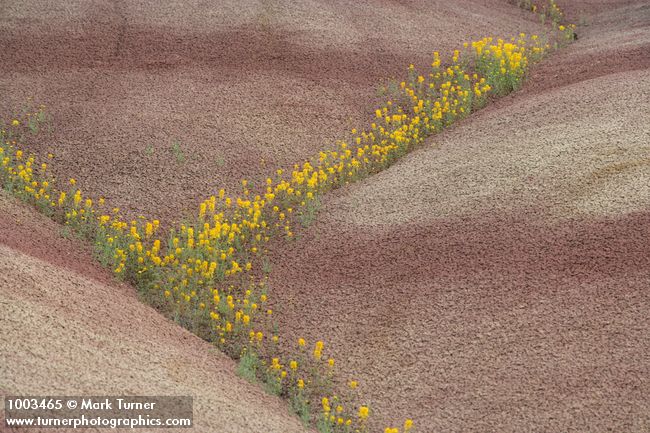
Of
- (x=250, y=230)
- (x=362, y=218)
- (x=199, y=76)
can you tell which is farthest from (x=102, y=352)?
(x=199, y=76)

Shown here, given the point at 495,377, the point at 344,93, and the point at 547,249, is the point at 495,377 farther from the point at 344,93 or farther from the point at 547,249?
the point at 344,93

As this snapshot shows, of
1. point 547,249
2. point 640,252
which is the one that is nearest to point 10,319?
point 547,249

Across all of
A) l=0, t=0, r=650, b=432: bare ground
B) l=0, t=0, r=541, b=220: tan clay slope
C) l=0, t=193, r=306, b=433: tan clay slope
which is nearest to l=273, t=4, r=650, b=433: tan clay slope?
l=0, t=0, r=650, b=432: bare ground

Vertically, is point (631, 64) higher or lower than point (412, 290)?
higher

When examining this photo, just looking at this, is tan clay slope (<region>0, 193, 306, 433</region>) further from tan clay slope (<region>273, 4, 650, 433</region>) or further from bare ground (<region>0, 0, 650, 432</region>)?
tan clay slope (<region>273, 4, 650, 433</region>)

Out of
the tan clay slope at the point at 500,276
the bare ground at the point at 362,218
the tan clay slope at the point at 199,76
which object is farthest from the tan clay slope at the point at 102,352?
the tan clay slope at the point at 199,76

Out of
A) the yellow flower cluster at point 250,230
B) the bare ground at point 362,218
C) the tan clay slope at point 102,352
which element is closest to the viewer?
the tan clay slope at point 102,352

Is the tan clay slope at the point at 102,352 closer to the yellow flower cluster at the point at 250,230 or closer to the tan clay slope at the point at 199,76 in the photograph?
the yellow flower cluster at the point at 250,230
